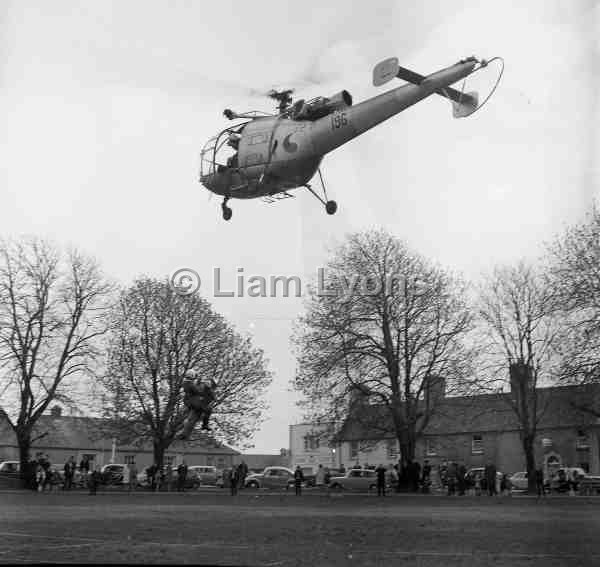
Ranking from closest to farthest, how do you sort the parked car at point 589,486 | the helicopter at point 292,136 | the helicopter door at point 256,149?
the helicopter at point 292,136 → the helicopter door at point 256,149 → the parked car at point 589,486

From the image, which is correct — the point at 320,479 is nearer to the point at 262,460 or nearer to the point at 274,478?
the point at 274,478

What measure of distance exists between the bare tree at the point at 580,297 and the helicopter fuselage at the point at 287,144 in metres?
15.2

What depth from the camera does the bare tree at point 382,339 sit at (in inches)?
1474

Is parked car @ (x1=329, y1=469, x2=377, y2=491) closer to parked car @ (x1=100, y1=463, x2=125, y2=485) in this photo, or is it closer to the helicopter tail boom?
parked car @ (x1=100, y1=463, x2=125, y2=485)

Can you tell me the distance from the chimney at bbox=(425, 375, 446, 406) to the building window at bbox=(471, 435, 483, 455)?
2654 cm

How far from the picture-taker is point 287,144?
23.4 metres

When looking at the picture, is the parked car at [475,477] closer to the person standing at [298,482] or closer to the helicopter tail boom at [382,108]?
the person standing at [298,482]

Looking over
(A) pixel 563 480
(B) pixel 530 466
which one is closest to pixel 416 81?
(B) pixel 530 466

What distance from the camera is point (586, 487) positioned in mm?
39969

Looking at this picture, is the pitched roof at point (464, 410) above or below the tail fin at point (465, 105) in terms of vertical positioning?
below

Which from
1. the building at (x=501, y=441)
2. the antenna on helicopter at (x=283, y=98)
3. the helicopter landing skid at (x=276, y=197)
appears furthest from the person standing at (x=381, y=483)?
the antenna on helicopter at (x=283, y=98)

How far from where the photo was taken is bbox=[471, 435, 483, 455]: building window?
214 ft

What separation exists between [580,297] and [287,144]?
54.0 feet

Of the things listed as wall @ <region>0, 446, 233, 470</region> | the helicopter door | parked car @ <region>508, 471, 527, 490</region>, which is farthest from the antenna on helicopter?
wall @ <region>0, 446, 233, 470</region>
